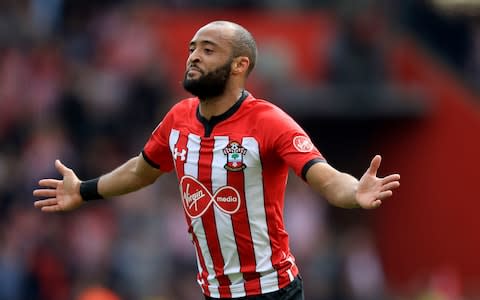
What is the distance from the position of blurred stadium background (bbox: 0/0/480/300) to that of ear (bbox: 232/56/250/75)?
5.11 metres

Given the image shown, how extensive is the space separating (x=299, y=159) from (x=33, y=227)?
22.6 ft

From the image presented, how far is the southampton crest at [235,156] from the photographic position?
772 cm

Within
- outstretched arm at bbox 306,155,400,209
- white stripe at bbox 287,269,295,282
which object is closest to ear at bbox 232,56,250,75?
outstretched arm at bbox 306,155,400,209

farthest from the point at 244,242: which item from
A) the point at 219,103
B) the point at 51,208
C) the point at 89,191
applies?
the point at 51,208

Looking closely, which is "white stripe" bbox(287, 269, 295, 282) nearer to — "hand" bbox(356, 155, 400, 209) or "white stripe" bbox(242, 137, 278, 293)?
"white stripe" bbox(242, 137, 278, 293)

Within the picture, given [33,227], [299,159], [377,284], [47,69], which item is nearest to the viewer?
[299,159]

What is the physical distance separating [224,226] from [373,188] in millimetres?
1111

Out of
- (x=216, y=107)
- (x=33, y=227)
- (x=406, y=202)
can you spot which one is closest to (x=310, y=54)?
(x=406, y=202)

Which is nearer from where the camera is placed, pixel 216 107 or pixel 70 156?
pixel 216 107

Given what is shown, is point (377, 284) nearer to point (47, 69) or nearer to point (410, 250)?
point (410, 250)

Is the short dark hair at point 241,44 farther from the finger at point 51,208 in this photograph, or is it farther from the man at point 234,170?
the finger at point 51,208

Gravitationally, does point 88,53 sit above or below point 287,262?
above

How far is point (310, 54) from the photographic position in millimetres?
19062

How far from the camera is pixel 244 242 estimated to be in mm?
7816
